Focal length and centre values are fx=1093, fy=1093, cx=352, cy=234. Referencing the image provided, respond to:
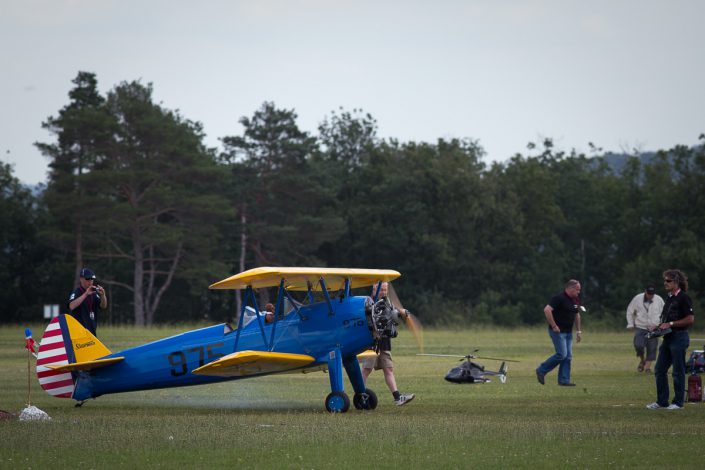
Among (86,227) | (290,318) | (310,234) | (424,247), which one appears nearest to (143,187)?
(86,227)

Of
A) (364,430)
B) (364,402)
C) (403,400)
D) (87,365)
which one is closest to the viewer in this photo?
(364,430)

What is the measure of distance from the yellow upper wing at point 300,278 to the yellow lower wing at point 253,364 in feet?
3.41

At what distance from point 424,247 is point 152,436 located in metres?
63.4

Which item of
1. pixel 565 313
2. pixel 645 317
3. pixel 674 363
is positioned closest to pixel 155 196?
pixel 645 317

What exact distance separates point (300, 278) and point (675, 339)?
216 inches

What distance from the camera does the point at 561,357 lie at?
65.9ft

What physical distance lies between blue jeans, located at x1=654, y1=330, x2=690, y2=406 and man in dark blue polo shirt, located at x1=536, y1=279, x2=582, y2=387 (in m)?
4.25

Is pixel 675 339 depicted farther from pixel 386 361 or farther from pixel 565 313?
pixel 565 313

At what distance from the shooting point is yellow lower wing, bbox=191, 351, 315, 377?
1530cm

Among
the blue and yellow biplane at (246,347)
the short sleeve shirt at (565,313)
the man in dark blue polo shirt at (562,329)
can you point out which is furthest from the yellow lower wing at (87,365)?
the short sleeve shirt at (565,313)

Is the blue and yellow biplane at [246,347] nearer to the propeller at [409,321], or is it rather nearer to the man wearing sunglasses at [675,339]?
the propeller at [409,321]

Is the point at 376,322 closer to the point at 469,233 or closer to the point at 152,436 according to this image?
the point at 152,436

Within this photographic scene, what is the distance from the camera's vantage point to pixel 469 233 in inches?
3068

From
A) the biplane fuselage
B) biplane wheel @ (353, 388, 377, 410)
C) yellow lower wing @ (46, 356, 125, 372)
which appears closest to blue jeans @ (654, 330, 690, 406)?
biplane wheel @ (353, 388, 377, 410)
